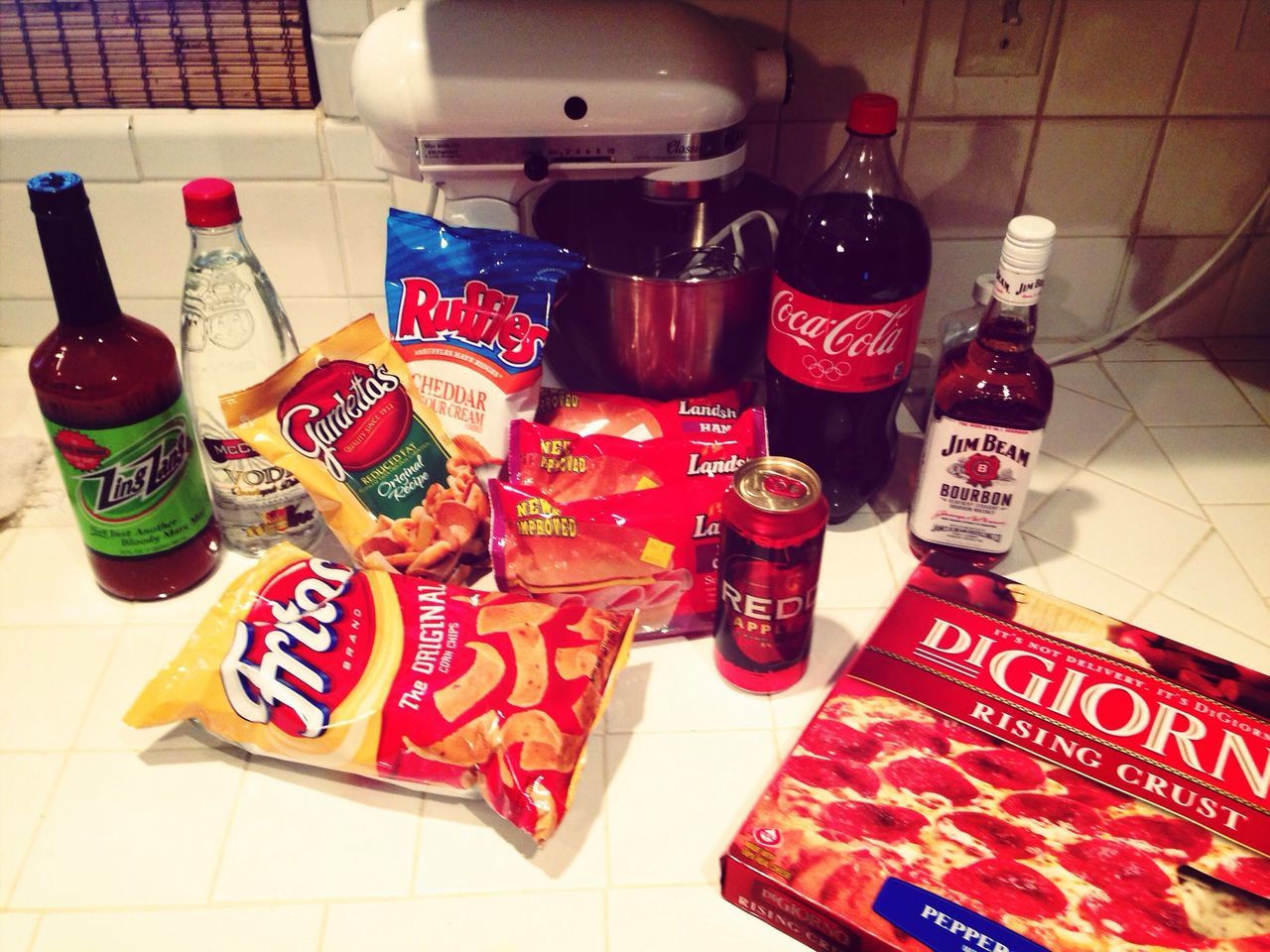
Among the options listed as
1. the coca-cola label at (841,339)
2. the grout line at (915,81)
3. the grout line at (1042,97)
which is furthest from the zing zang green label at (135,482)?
the grout line at (1042,97)

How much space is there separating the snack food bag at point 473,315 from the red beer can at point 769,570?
9.5 inches

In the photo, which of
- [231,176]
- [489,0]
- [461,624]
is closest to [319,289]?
[231,176]

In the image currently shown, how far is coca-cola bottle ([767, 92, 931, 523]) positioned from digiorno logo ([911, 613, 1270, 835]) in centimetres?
21

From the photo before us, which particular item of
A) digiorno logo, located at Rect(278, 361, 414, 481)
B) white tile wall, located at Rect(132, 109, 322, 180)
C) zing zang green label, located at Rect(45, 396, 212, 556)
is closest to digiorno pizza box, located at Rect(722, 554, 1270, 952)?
digiorno logo, located at Rect(278, 361, 414, 481)

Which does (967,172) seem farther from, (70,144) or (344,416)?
(70,144)

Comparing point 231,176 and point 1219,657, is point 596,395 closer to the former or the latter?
point 231,176

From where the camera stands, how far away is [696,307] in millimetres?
859

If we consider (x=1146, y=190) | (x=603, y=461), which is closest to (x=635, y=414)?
(x=603, y=461)

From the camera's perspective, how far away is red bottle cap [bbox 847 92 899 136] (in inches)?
30.4

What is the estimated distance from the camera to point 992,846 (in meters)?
0.63

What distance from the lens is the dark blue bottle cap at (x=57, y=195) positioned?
2.19ft

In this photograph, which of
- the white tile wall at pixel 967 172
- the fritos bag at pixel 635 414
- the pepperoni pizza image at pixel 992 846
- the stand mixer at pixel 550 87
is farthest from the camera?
the white tile wall at pixel 967 172

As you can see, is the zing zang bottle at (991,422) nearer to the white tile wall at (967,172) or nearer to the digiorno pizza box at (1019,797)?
the digiorno pizza box at (1019,797)

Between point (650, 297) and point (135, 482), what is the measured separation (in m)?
0.42
